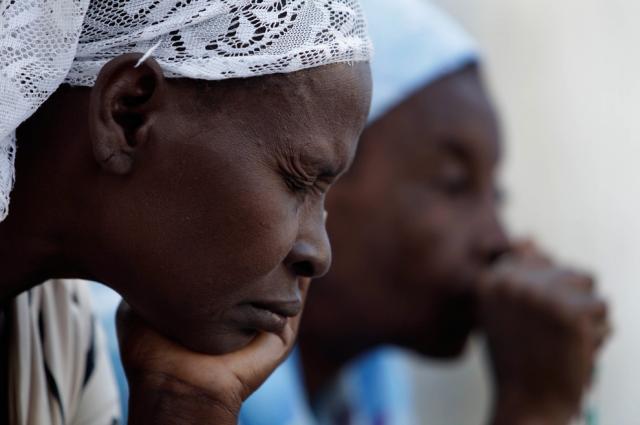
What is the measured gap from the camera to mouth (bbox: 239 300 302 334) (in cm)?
142

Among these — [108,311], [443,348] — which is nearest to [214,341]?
[108,311]

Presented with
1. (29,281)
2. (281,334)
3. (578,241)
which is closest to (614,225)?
(578,241)

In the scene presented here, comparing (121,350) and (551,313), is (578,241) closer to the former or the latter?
(551,313)

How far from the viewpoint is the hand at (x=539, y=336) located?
110 inches

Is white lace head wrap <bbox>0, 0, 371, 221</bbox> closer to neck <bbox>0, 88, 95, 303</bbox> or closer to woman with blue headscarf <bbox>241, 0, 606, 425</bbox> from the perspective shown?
neck <bbox>0, 88, 95, 303</bbox>

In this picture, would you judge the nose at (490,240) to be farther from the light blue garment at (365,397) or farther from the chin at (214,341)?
the chin at (214,341)

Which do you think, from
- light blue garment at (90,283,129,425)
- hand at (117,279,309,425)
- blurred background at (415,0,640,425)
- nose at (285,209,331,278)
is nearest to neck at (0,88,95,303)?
hand at (117,279,309,425)

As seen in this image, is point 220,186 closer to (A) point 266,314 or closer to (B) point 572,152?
(A) point 266,314

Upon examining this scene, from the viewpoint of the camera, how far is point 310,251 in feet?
4.61

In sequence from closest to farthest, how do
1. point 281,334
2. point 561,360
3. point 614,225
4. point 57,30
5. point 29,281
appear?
1. point 57,30
2. point 29,281
3. point 281,334
4. point 561,360
5. point 614,225

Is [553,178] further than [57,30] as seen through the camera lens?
Yes

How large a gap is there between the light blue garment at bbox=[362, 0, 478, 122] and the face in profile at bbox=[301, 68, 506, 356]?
0.11ft

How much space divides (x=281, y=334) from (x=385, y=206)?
1337mm

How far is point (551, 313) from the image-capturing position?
2.83 meters
